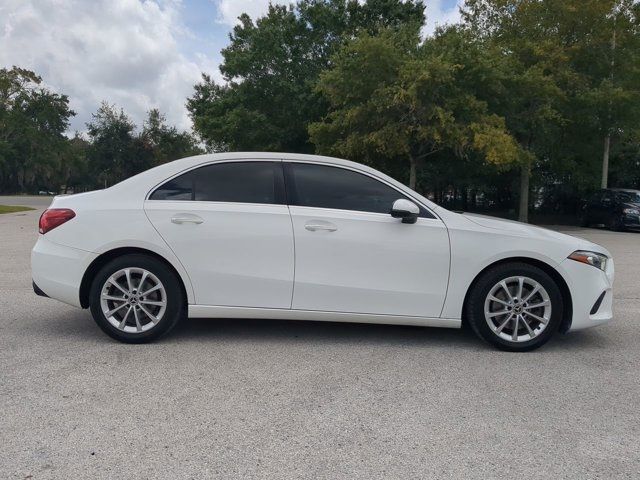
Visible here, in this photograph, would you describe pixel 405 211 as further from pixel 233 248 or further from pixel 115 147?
pixel 115 147

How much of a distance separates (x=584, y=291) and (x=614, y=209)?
17.2 m

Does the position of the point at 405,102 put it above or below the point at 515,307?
above

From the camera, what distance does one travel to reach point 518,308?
446 centimetres

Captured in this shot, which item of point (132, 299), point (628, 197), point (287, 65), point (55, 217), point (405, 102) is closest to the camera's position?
point (132, 299)

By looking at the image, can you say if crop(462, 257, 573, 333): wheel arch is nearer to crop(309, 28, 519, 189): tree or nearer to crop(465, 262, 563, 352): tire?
crop(465, 262, 563, 352): tire

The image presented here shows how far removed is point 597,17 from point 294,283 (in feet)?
68.6

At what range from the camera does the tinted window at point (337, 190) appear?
4.57 meters

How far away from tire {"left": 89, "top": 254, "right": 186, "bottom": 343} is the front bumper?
132 inches

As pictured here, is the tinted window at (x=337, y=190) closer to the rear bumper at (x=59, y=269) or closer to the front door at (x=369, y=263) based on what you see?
the front door at (x=369, y=263)

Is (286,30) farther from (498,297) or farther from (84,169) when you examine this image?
(84,169)

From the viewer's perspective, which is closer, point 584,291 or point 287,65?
point 584,291

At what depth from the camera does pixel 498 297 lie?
449 cm

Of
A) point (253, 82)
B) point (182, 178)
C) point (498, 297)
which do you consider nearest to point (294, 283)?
point (182, 178)

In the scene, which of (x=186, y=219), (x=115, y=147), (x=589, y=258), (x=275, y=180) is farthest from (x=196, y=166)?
(x=115, y=147)
